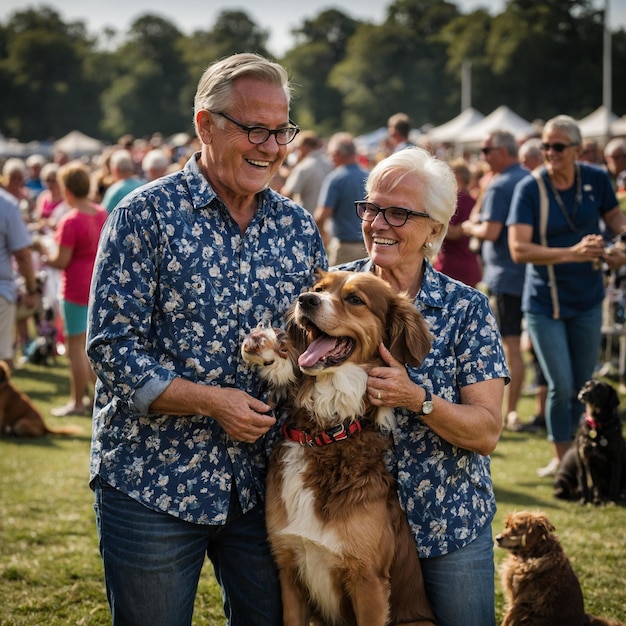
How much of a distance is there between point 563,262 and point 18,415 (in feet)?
18.8

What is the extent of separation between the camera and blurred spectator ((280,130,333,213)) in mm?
11055

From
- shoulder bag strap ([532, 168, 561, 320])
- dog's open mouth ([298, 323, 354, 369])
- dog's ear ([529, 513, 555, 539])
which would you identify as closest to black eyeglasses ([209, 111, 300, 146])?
dog's open mouth ([298, 323, 354, 369])

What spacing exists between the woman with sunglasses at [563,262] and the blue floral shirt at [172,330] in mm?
3789

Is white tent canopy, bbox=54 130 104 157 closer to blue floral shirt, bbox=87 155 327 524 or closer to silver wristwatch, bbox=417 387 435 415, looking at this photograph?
blue floral shirt, bbox=87 155 327 524

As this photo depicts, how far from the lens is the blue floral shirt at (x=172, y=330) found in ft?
9.04

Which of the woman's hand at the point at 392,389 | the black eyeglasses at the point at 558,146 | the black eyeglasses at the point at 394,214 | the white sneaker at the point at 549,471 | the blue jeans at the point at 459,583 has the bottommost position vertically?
the white sneaker at the point at 549,471

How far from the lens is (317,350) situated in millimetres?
3135

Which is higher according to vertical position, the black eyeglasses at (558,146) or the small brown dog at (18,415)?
the black eyeglasses at (558,146)

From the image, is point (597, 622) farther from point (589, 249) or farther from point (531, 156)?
point (531, 156)

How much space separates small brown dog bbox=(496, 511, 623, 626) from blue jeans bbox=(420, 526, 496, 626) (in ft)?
3.76

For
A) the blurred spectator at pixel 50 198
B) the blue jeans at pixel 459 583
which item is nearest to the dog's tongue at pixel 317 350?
the blue jeans at pixel 459 583

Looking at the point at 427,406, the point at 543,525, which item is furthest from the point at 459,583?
the point at 543,525

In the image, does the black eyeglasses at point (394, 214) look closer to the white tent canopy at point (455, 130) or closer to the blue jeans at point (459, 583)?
the blue jeans at point (459, 583)

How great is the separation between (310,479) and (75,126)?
90.6m
